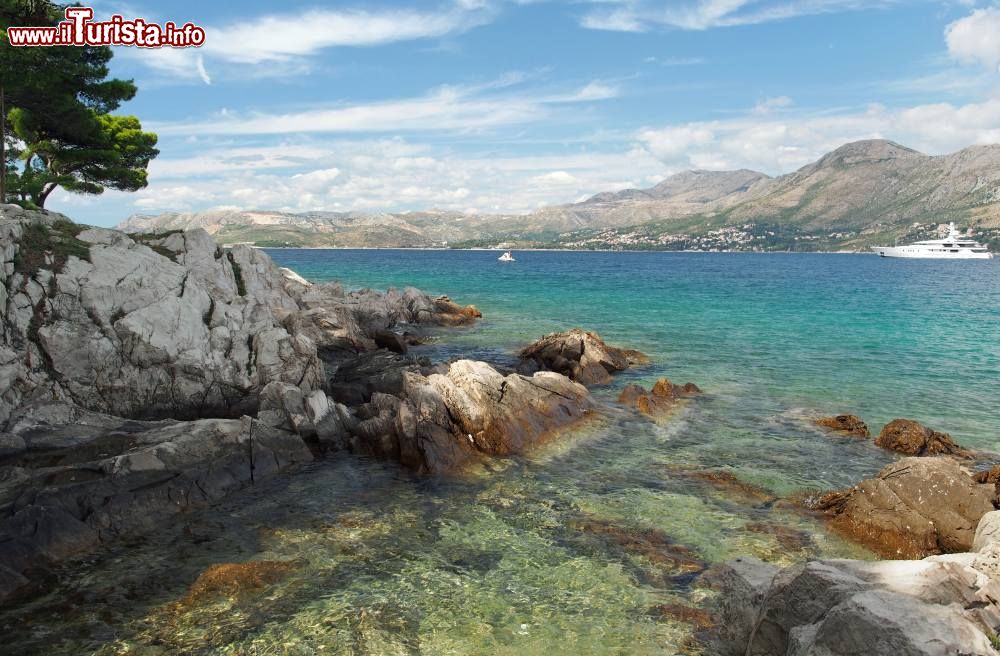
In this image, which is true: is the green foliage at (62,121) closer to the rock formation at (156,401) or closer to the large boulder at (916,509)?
the rock formation at (156,401)

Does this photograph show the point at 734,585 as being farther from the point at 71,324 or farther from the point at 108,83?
the point at 108,83

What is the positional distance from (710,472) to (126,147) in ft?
148

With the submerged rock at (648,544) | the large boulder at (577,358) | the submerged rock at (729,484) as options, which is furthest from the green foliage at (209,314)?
the submerged rock at (729,484)

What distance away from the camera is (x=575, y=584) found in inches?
558

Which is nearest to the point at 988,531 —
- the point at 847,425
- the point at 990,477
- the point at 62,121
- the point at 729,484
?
the point at 990,477

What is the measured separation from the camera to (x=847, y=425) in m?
25.8

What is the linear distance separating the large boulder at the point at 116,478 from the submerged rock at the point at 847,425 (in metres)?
21.9

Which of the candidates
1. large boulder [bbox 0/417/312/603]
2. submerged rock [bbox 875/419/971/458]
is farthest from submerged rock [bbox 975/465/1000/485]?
large boulder [bbox 0/417/312/603]

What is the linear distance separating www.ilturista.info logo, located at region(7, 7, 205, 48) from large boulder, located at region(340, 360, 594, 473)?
69.2 feet

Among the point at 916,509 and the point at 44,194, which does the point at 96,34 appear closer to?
A: the point at 44,194

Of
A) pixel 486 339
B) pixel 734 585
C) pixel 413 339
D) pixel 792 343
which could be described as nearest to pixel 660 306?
pixel 792 343

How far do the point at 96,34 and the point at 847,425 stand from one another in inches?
1738

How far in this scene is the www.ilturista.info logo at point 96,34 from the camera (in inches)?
1190

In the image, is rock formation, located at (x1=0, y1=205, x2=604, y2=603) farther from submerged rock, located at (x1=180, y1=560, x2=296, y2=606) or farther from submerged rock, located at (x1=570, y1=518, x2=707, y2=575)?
submerged rock, located at (x1=570, y1=518, x2=707, y2=575)
